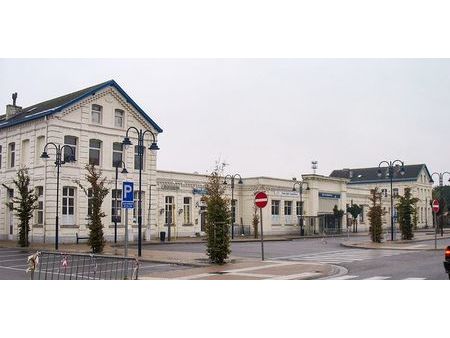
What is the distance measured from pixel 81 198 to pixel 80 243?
10.00 feet

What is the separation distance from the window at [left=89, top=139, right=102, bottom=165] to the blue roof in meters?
3.22

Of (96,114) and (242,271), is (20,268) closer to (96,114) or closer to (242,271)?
(242,271)

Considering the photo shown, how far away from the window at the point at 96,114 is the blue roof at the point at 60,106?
1213mm

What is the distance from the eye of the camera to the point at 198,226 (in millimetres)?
48125

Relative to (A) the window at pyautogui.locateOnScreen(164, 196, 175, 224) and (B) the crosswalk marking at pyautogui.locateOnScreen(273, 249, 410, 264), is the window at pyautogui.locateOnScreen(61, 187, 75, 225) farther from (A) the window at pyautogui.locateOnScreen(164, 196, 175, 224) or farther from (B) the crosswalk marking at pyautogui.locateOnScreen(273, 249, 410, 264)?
(B) the crosswalk marking at pyautogui.locateOnScreen(273, 249, 410, 264)

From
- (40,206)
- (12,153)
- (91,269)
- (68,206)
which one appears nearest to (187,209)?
(68,206)

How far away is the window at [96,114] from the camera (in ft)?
126

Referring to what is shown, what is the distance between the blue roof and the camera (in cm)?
3584

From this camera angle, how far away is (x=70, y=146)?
36.2 metres

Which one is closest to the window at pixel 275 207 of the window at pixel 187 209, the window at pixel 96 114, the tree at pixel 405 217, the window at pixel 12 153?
the window at pixel 187 209

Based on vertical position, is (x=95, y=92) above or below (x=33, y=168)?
above

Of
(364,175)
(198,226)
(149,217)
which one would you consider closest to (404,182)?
(364,175)

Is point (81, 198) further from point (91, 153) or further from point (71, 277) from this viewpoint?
point (71, 277)

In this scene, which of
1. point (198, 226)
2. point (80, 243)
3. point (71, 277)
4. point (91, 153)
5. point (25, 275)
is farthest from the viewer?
point (198, 226)
